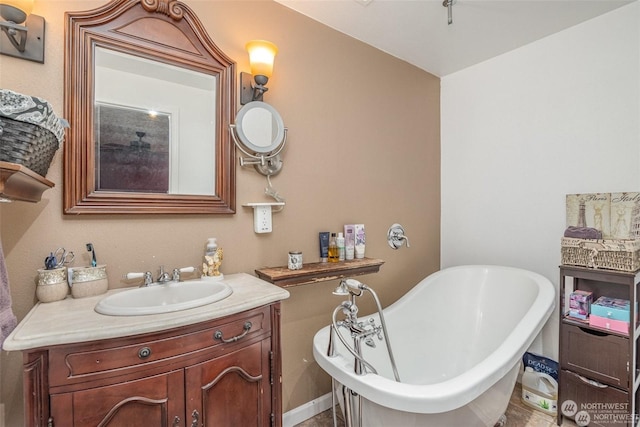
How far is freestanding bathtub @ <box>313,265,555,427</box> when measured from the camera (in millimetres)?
1062

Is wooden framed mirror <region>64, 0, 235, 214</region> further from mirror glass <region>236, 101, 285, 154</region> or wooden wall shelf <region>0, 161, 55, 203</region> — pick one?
wooden wall shelf <region>0, 161, 55, 203</region>

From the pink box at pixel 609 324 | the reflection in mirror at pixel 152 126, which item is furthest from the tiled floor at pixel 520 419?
the reflection in mirror at pixel 152 126

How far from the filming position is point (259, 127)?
1.56m

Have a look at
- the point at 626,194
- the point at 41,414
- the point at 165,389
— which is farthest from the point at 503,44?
the point at 41,414

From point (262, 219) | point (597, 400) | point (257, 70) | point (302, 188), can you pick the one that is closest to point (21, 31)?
point (257, 70)

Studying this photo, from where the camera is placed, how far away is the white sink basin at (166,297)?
96 cm

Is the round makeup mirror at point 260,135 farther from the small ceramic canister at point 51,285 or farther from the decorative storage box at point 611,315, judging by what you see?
the decorative storage box at point 611,315

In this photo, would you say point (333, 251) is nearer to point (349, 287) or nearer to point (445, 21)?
point (349, 287)

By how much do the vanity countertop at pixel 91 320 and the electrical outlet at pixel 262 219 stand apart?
48cm

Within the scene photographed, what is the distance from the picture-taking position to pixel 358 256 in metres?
1.91

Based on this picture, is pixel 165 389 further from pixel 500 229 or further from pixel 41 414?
pixel 500 229

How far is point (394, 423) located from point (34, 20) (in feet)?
6.46

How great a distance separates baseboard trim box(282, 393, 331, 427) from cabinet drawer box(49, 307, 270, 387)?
3.02 feet

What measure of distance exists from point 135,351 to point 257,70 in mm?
1301
